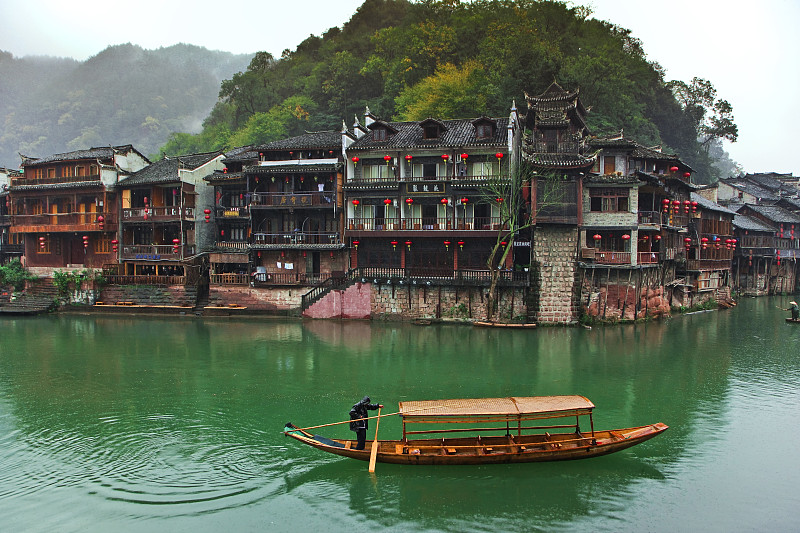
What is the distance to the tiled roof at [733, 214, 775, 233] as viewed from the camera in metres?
50.0

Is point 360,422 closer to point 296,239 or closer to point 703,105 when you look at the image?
point 296,239

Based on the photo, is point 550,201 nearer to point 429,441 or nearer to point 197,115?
point 429,441

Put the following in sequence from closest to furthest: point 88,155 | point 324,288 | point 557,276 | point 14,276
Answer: point 557,276 → point 324,288 → point 14,276 → point 88,155

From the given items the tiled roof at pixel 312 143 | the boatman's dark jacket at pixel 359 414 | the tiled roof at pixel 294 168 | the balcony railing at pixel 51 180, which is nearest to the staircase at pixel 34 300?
the balcony railing at pixel 51 180

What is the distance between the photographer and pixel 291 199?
3950 centimetres

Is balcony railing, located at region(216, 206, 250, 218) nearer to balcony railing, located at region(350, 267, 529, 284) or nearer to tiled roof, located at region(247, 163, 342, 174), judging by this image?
tiled roof, located at region(247, 163, 342, 174)

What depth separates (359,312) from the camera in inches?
1464

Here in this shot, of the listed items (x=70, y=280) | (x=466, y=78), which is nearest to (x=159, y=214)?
(x=70, y=280)

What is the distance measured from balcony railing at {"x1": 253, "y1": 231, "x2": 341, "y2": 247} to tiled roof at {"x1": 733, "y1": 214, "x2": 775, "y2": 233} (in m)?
35.9

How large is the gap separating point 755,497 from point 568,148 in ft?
83.2

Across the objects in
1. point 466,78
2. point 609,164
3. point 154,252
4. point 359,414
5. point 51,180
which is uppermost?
point 466,78

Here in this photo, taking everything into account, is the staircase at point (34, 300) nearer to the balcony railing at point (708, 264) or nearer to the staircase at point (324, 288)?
the staircase at point (324, 288)

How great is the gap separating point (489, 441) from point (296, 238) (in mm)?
27687

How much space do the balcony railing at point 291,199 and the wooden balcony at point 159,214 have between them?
553cm
